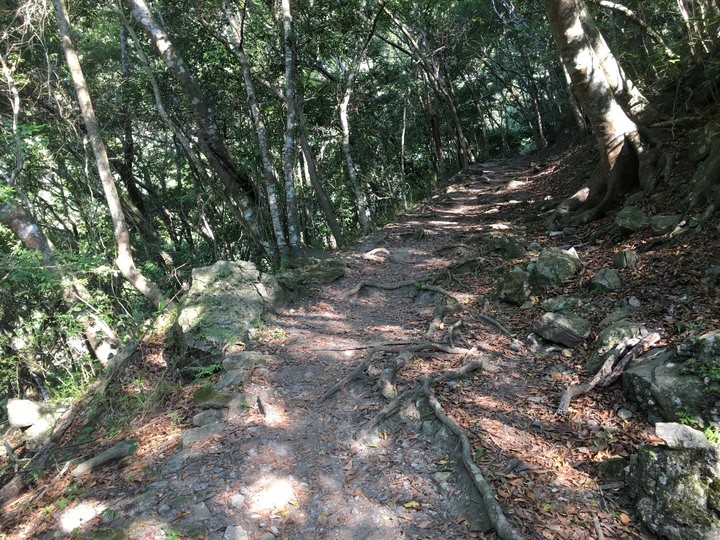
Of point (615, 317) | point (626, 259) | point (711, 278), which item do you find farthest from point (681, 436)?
point (626, 259)

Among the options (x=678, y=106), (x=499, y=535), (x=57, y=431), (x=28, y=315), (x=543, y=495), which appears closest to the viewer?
(x=499, y=535)

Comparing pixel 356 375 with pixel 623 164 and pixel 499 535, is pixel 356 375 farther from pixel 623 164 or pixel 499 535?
pixel 623 164

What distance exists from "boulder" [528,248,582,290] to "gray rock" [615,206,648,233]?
904 millimetres

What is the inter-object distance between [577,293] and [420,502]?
3884 millimetres

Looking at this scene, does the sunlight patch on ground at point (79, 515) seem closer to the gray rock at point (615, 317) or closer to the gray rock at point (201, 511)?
the gray rock at point (201, 511)

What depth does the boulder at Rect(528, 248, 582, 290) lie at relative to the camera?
6.36m

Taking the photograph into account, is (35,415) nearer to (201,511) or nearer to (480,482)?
(201,511)

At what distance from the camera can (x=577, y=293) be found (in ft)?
19.6

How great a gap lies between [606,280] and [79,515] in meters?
6.42

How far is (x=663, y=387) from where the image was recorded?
361 centimetres

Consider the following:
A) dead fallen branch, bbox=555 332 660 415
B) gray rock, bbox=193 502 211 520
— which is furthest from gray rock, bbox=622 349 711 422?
gray rock, bbox=193 502 211 520

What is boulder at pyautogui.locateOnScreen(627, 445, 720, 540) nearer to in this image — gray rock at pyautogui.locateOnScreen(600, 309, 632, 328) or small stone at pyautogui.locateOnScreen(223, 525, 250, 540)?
gray rock at pyautogui.locateOnScreen(600, 309, 632, 328)

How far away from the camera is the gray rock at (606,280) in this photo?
567 cm

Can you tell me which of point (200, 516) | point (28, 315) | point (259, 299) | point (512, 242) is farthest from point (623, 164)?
point (28, 315)
